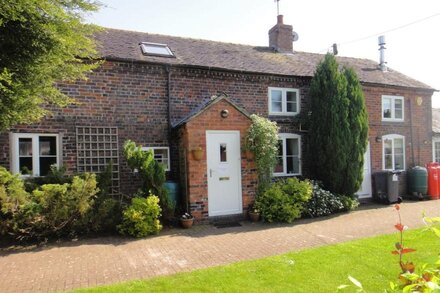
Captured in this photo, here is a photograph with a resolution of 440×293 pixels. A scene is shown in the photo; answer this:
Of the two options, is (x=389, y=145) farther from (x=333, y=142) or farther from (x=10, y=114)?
(x=10, y=114)

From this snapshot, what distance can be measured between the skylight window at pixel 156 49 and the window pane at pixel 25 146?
443 centimetres

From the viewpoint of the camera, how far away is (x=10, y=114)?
464 cm

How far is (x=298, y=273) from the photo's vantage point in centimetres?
508

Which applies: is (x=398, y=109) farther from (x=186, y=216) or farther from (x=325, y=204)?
(x=186, y=216)

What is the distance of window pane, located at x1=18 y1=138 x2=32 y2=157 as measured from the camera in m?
8.42

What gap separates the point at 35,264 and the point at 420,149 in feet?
49.8

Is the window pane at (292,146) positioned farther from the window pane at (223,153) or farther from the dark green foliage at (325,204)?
the window pane at (223,153)

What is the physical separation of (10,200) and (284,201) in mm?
6859

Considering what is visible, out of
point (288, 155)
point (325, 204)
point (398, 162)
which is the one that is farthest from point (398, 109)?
point (325, 204)

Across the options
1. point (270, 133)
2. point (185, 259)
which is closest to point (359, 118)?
point (270, 133)

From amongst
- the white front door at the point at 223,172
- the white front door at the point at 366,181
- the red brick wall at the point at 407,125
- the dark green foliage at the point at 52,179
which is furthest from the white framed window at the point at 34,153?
the red brick wall at the point at 407,125

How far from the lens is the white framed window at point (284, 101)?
38.0ft

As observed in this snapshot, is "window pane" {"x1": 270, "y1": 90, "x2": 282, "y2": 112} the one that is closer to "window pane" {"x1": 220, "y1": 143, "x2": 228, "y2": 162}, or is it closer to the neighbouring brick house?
the neighbouring brick house

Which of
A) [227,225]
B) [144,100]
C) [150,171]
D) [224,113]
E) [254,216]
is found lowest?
[227,225]
